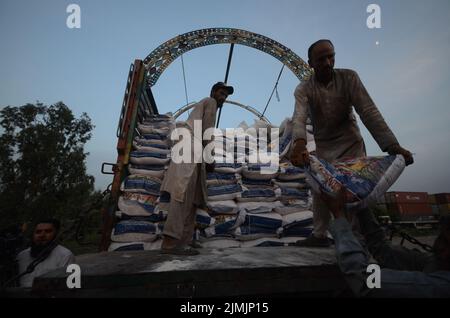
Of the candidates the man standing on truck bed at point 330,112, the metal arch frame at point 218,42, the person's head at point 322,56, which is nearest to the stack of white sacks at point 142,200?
the man standing on truck bed at point 330,112

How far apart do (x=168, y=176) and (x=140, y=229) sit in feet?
2.43

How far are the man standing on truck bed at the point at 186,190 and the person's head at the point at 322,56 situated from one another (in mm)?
965

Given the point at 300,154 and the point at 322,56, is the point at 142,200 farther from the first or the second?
the point at 322,56

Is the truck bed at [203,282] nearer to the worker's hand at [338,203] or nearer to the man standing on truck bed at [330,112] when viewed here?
the worker's hand at [338,203]

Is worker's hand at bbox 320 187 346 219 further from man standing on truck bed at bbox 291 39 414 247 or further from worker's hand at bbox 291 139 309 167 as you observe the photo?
man standing on truck bed at bbox 291 39 414 247

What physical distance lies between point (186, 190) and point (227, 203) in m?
0.97

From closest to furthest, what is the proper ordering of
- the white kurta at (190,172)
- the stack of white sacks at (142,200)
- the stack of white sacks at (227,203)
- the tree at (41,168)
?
the white kurta at (190,172) < the stack of white sacks at (142,200) < the stack of white sacks at (227,203) < the tree at (41,168)

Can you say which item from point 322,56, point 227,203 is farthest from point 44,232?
point 322,56

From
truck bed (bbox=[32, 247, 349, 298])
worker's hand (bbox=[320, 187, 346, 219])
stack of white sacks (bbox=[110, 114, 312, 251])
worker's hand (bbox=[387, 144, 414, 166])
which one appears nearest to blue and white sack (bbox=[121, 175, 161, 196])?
stack of white sacks (bbox=[110, 114, 312, 251])

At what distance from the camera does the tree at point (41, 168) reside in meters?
18.4

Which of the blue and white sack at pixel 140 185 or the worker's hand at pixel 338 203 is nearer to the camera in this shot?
the worker's hand at pixel 338 203

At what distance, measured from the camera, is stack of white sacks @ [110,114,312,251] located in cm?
265

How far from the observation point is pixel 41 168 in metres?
20.2

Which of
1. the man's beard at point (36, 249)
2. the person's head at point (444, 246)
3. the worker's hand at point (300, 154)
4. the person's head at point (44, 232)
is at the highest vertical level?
the worker's hand at point (300, 154)
